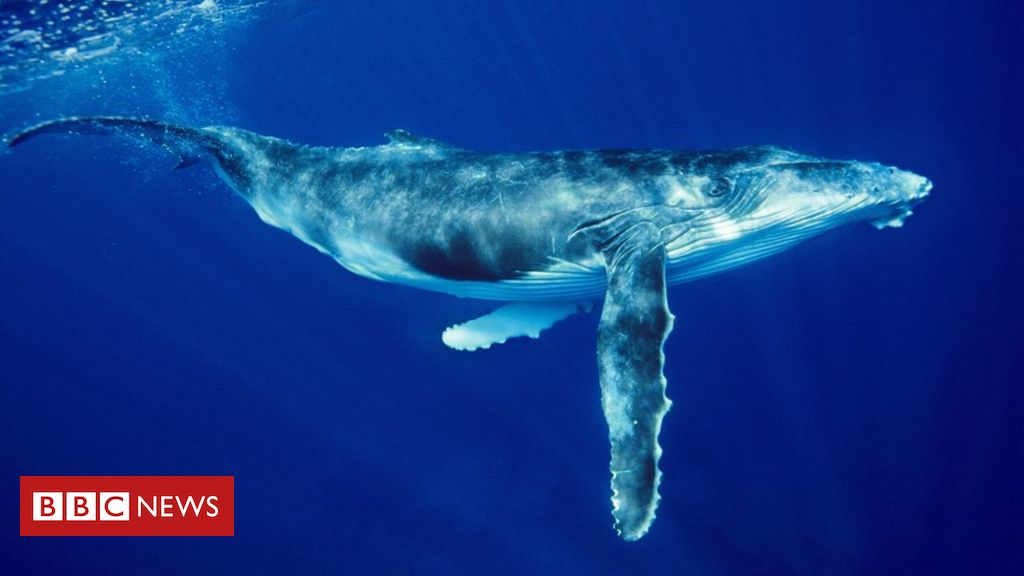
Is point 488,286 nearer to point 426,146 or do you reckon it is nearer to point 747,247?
point 426,146

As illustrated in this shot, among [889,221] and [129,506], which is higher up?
[889,221]

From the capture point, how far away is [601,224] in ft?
19.3

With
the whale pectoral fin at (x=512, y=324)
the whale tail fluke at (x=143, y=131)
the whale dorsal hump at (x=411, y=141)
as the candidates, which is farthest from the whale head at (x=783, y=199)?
the whale tail fluke at (x=143, y=131)

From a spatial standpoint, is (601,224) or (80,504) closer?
(601,224)

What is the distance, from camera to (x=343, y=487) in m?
17.8

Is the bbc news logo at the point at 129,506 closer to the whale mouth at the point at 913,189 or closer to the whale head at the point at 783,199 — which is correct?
the whale head at the point at 783,199

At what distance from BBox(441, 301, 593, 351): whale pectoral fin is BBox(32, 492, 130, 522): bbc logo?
1258 centimetres

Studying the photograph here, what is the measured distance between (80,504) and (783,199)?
18.3 meters

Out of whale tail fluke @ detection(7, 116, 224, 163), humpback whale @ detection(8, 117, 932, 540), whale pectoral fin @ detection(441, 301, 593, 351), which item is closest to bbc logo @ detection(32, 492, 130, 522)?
whale tail fluke @ detection(7, 116, 224, 163)

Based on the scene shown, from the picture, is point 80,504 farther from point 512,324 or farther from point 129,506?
point 512,324

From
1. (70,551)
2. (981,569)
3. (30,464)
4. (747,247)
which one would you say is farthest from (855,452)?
(30,464)

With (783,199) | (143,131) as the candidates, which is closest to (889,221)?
(783,199)

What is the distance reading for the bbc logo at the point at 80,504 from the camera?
45.6ft

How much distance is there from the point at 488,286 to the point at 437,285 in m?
0.80
